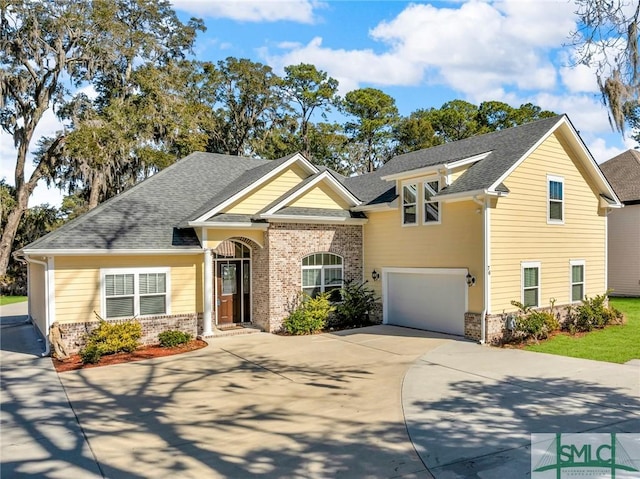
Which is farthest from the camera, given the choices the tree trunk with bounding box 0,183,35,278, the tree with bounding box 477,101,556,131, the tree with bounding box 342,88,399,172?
the tree with bounding box 477,101,556,131

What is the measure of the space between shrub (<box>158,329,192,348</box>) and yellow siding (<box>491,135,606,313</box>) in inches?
343

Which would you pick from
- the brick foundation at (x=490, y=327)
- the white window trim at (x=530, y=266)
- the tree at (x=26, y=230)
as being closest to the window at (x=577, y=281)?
the white window trim at (x=530, y=266)

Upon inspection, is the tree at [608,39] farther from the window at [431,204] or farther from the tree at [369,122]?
the tree at [369,122]

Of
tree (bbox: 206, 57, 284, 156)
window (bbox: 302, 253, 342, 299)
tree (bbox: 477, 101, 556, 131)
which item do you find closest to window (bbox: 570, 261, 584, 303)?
window (bbox: 302, 253, 342, 299)

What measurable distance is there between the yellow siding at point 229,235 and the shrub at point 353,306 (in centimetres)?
350

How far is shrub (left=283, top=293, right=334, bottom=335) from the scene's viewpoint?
14.5 m

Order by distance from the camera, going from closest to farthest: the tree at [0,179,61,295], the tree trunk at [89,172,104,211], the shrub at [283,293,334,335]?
the shrub at [283,293,334,335] → the tree trunk at [89,172,104,211] → the tree at [0,179,61,295]

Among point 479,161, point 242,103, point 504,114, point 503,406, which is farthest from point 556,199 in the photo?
point 504,114

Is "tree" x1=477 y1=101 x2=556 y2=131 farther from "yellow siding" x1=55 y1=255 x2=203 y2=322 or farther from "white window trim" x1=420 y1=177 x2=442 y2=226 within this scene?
"yellow siding" x1=55 y1=255 x2=203 y2=322

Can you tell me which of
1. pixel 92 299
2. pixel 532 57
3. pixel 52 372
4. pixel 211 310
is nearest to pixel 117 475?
pixel 52 372

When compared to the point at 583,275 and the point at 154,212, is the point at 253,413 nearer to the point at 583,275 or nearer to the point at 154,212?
the point at 154,212

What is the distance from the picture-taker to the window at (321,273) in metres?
15.5

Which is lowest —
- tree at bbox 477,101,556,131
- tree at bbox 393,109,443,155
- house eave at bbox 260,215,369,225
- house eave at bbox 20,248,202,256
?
house eave at bbox 20,248,202,256

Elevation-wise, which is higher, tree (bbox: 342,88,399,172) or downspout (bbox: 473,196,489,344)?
tree (bbox: 342,88,399,172)
